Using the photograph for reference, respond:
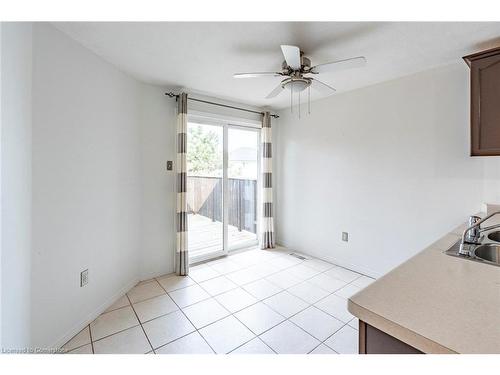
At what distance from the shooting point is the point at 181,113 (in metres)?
2.74

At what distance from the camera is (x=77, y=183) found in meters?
1.83

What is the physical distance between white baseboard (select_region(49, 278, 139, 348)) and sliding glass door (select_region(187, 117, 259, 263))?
89 cm

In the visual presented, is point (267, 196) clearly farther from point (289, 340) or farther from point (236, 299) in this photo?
point (289, 340)

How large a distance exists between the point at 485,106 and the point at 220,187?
114 inches

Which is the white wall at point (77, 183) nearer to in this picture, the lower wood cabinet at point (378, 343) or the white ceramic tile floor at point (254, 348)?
the white ceramic tile floor at point (254, 348)

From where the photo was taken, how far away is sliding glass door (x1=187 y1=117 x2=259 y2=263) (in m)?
3.18

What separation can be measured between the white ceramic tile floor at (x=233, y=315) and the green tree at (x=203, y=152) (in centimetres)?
139

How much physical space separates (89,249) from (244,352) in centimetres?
156

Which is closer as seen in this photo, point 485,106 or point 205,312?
point 485,106

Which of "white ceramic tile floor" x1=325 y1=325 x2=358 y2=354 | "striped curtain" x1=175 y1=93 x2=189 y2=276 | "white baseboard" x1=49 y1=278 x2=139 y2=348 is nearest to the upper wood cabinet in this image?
"white ceramic tile floor" x1=325 y1=325 x2=358 y2=354

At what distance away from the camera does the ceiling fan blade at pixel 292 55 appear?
4.92 feet

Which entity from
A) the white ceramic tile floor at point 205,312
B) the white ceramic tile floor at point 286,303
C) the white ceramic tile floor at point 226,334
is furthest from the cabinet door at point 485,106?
the white ceramic tile floor at point 205,312

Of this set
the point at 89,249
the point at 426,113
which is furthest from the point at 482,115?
the point at 89,249

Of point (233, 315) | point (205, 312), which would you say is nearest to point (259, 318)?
point (233, 315)
